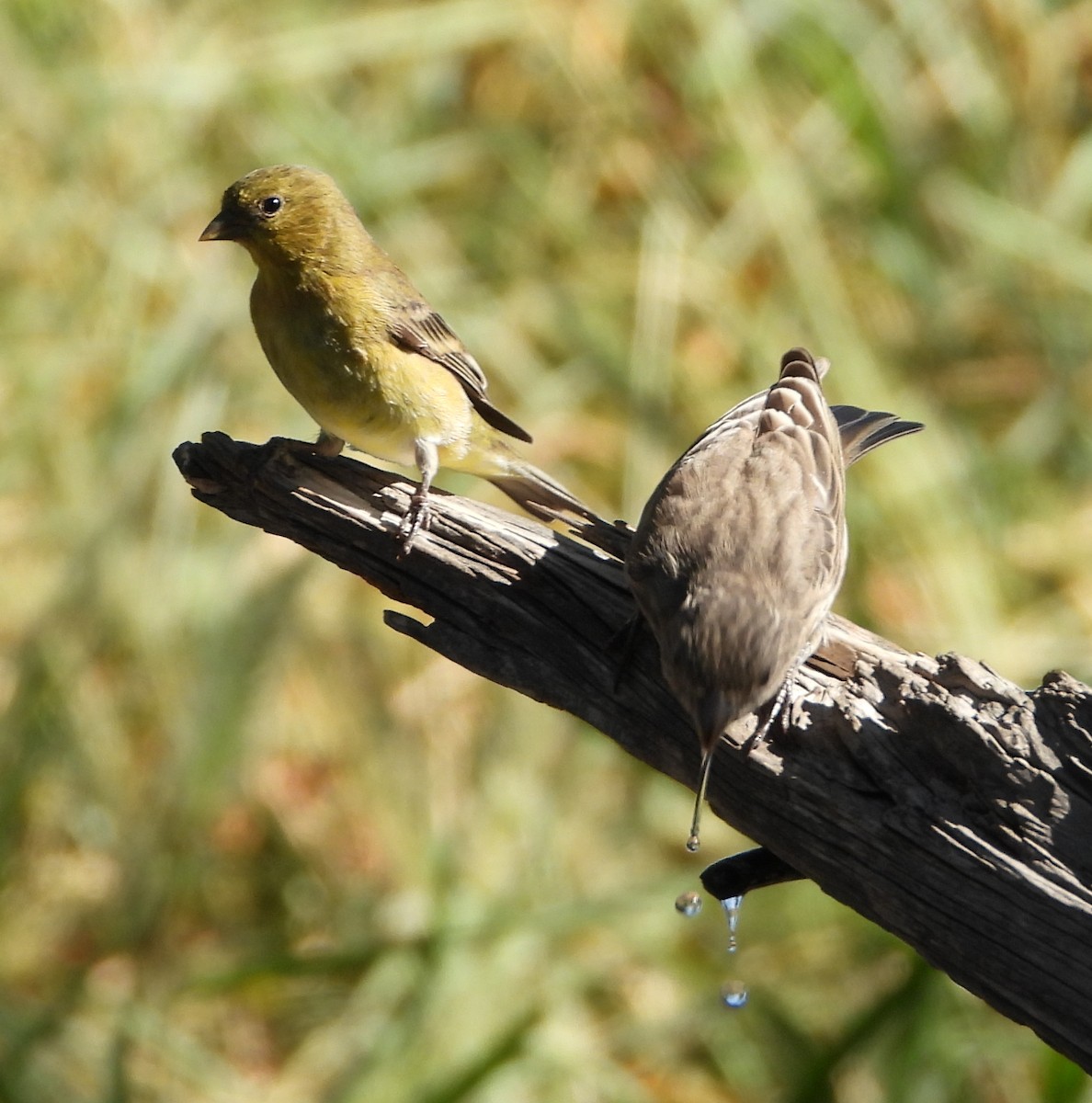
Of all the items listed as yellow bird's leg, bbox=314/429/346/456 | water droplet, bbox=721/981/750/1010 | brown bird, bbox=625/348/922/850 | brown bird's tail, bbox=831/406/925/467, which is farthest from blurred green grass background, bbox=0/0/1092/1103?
brown bird's tail, bbox=831/406/925/467

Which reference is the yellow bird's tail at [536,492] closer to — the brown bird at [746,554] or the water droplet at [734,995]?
the brown bird at [746,554]

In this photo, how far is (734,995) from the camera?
528 centimetres

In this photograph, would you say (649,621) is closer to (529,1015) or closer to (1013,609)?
(529,1015)

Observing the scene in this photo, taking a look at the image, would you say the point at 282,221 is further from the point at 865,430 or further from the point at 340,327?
the point at 865,430

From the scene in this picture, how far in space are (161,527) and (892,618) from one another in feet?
9.53

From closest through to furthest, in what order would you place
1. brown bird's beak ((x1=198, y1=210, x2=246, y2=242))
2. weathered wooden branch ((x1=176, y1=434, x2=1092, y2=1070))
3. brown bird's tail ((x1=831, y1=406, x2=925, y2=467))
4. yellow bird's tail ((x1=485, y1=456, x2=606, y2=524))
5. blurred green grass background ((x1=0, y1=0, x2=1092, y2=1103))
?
weathered wooden branch ((x1=176, y1=434, x2=1092, y2=1070)), brown bird's beak ((x1=198, y1=210, x2=246, y2=242)), yellow bird's tail ((x1=485, y1=456, x2=606, y2=524)), brown bird's tail ((x1=831, y1=406, x2=925, y2=467)), blurred green grass background ((x1=0, y1=0, x2=1092, y2=1103))

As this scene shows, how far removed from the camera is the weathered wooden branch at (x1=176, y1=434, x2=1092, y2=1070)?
3189 millimetres

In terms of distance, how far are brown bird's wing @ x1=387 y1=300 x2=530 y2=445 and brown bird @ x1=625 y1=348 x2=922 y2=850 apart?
748mm

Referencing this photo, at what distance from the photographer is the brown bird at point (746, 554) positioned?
3.48 metres

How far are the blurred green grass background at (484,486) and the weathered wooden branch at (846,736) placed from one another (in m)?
1.07

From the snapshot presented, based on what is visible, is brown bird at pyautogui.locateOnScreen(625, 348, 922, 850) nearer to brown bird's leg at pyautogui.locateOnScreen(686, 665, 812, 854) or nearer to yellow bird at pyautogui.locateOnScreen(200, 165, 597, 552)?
brown bird's leg at pyautogui.locateOnScreen(686, 665, 812, 854)

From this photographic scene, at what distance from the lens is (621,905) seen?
16.9ft

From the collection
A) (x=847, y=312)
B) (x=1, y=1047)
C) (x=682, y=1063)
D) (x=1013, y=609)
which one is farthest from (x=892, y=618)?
(x=1, y=1047)

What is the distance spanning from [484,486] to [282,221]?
7.55ft
